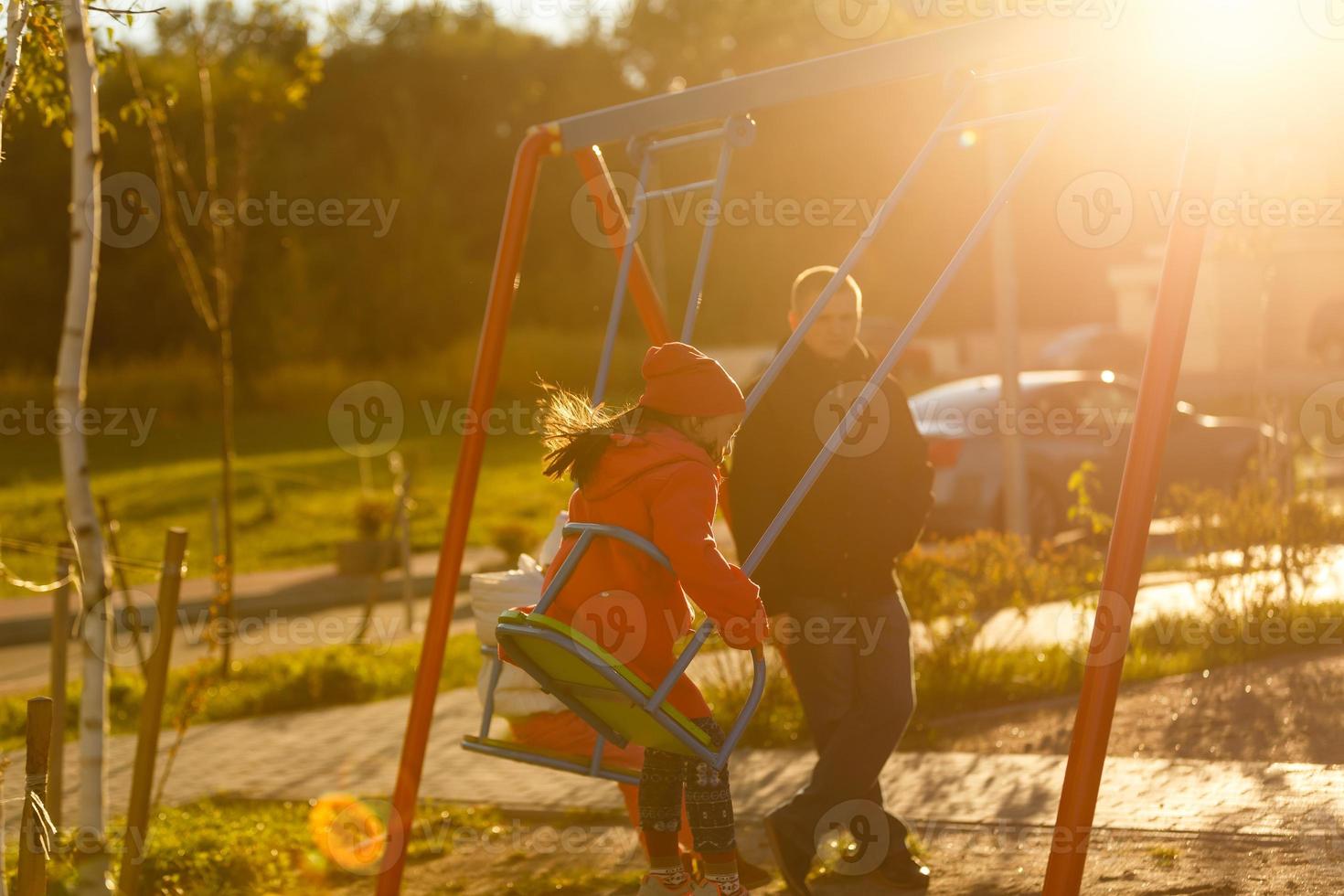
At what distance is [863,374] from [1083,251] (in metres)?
52.5

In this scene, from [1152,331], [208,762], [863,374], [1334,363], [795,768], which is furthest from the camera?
[1334,363]

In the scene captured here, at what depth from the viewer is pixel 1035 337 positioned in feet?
164

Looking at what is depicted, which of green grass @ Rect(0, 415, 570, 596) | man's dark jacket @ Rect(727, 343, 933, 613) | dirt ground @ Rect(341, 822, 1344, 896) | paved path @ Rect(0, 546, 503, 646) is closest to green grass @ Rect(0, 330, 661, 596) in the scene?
green grass @ Rect(0, 415, 570, 596)

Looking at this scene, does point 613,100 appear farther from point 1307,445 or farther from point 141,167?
point 1307,445

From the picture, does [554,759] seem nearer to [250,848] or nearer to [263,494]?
[250,848]

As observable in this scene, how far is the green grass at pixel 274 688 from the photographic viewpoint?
390 inches

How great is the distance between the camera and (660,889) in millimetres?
4488

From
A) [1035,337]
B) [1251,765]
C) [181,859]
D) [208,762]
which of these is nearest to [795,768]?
[1251,765]

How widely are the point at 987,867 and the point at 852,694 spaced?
0.68 metres

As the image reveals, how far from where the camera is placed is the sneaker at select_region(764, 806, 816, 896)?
5.21 meters

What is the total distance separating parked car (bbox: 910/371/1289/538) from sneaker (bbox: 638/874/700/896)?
9.84 m

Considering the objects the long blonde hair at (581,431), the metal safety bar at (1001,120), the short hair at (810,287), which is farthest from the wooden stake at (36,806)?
the metal safety bar at (1001,120)

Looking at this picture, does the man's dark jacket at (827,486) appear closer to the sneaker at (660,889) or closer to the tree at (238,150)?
the sneaker at (660,889)

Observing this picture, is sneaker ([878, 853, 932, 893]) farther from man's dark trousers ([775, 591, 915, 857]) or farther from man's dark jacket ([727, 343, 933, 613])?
man's dark jacket ([727, 343, 933, 613])
